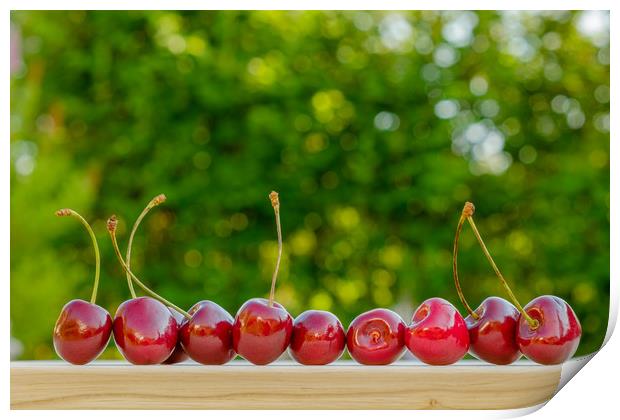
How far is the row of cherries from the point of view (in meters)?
0.88

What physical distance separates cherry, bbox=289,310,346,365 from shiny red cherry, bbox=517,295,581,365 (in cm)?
21

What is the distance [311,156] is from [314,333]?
6.88 ft

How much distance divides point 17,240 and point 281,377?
7.51 feet

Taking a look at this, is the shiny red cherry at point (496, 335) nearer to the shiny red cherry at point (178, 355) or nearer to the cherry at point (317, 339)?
the cherry at point (317, 339)

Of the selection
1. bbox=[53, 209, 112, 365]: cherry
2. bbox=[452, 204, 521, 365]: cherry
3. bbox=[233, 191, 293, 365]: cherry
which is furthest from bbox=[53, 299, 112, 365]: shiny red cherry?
bbox=[452, 204, 521, 365]: cherry

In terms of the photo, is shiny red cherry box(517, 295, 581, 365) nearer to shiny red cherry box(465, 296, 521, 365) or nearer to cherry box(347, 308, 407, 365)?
shiny red cherry box(465, 296, 521, 365)

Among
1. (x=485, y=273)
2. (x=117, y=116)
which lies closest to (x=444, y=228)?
(x=485, y=273)

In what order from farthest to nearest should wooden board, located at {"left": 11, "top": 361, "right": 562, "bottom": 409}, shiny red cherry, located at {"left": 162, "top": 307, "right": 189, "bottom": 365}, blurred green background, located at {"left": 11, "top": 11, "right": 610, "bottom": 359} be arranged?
blurred green background, located at {"left": 11, "top": 11, "right": 610, "bottom": 359}, shiny red cherry, located at {"left": 162, "top": 307, "right": 189, "bottom": 365}, wooden board, located at {"left": 11, "top": 361, "right": 562, "bottom": 409}

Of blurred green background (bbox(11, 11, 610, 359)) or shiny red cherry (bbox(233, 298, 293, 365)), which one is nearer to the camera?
shiny red cherry (bbox(233, 298, 293, 365))

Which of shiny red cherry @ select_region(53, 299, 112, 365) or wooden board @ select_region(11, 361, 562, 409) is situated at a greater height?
shiny red cherry @ select_region(53, 299, 112, 365)

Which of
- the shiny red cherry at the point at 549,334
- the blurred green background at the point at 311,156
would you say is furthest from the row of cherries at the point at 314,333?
the blurred green background at the point at 311,156

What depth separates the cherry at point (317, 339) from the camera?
2.93 feet

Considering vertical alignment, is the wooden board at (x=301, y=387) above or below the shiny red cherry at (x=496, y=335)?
below

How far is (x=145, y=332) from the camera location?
877 millimetres
